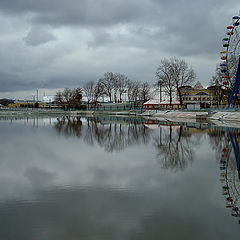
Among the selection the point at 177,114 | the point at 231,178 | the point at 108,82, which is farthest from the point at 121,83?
the point at 231,178

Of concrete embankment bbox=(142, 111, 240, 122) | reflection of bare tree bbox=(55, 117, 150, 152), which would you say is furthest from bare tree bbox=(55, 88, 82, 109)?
reflection of bare tree bbox=(55, 117, 150, 152)

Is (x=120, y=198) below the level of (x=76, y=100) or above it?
below

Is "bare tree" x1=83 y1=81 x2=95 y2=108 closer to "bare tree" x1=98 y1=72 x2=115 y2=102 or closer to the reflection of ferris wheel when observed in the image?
"bare tree" x1=98 y1=72 x2=115 y2=102

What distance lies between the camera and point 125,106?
10512 centimetres

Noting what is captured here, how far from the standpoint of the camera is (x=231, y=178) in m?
9.89

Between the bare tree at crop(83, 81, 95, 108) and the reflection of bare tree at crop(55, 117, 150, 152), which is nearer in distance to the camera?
the reflection of bare tree at crop(55, 117, 150, 152)

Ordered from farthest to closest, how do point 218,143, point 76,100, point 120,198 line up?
1. point 76,100
2. point 218,143
3. point 120,198

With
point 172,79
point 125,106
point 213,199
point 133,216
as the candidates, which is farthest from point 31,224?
point 125,106

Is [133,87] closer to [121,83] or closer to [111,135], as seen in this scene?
[121,83]

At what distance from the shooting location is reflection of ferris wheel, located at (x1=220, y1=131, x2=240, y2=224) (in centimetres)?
764

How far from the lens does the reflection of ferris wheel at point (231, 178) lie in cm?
764

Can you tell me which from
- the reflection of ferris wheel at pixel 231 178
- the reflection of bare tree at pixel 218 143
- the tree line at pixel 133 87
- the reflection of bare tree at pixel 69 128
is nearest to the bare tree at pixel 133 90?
the tree line at pixel 133 87

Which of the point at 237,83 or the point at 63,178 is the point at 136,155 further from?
the point at 237,83

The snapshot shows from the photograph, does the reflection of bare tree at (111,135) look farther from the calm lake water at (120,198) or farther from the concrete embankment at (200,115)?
the concrete embankment at (200,115)
